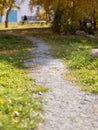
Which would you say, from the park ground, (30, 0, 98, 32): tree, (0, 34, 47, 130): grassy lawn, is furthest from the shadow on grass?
(30, 0, 98, 32): tree

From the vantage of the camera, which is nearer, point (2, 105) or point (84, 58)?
point (2, 105)

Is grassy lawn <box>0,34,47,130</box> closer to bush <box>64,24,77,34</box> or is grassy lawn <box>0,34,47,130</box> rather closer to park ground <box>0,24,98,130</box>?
park ground <box>0,24,98,130</box>

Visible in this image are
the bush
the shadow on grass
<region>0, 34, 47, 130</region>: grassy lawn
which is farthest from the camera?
the bush

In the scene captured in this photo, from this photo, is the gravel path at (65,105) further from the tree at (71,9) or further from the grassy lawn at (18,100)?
the tree at (71,9)

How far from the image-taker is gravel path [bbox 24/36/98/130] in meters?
4.58

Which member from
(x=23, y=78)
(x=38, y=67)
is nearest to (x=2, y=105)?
(x=23, y=78)

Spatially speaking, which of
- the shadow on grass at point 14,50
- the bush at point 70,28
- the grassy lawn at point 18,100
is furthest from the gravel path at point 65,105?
the bush at point 70,28

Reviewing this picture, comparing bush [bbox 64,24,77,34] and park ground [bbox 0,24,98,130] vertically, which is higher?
park ground [bbox 0,24,98,130]

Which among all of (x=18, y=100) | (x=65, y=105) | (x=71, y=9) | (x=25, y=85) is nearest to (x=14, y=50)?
(x=25, y=85)

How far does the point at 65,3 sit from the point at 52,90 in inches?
521

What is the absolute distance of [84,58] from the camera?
988 centimetres

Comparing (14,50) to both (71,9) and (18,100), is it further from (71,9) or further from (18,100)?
(71,9)

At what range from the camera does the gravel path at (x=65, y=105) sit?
15.0ft

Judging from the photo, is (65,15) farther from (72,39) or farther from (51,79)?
(51,79)
